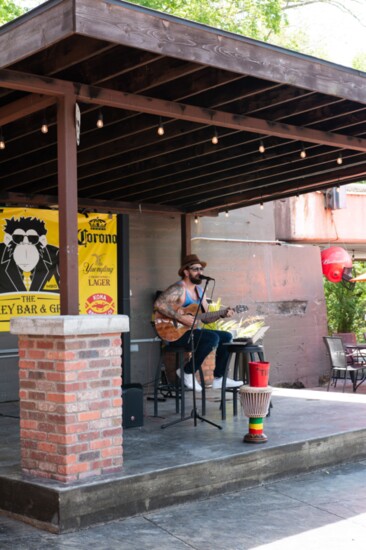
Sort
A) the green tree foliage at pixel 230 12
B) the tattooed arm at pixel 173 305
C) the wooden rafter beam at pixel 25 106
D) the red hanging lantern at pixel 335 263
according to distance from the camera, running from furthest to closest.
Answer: the green tree foliage at pixel 230 12 < the red hanging lantern at pixel 335 263 < the tattooed arm at pixel 173 305 < the wooden rafter beam at pixel 25 106

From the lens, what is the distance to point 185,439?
630 centimetres

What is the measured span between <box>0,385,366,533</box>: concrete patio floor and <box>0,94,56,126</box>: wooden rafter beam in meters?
2.60

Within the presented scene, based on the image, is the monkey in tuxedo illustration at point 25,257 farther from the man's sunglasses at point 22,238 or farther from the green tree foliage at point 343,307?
the green tree foliage at point 343,307

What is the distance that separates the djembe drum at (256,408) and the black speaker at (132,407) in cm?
114

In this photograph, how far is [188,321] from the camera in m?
7.25

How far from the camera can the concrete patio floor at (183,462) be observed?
4832 mm

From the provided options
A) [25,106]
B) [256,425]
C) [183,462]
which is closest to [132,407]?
[256,425]

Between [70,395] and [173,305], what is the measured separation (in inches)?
101

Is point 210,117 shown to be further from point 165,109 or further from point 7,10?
point 7,10

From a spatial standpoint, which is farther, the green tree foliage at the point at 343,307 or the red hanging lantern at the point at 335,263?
the green tree foliage at the point at 343,307

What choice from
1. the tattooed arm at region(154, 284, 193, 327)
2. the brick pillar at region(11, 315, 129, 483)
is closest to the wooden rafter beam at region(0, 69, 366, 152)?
the brick pillar at region(11, 315, 129, 483)

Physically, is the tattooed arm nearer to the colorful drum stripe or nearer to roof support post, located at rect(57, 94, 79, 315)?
the colorful drum stripe

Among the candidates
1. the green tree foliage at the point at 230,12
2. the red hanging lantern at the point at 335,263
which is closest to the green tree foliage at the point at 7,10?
the green tree foliage at the point at 230,12

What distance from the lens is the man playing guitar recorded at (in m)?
7.29
